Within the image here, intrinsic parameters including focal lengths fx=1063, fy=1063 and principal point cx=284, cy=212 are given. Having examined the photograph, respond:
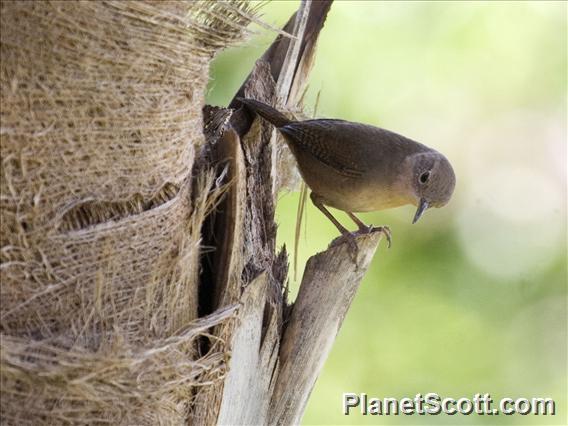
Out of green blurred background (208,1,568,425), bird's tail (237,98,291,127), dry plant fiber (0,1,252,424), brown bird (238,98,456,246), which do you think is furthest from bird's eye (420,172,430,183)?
dry plant fiber (0,1,252,424)

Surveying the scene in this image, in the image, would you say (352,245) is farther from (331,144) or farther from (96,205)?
(96,205)

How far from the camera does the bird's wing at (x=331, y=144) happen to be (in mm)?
4445

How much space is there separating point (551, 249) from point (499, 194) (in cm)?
42

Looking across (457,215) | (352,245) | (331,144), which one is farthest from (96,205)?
(457,215)

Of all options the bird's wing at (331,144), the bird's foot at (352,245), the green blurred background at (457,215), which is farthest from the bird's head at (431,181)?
the green blurred background at (457,215)

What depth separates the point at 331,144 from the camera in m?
4.62

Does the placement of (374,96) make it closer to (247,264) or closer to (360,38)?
(360,38)

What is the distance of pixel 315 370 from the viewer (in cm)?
370

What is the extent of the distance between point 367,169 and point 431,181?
0.31m

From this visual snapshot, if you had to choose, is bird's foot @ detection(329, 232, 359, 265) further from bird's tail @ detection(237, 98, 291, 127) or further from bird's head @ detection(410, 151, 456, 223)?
bird's head @ detection(410, 151, 456, 223)

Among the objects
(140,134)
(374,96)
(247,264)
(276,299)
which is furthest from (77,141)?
(374,96)

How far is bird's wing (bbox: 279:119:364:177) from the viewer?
4.45m

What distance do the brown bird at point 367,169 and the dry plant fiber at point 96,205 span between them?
1.51 m

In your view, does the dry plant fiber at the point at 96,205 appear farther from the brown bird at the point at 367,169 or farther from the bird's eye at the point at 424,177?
the bird's eye at the point at 424,177
